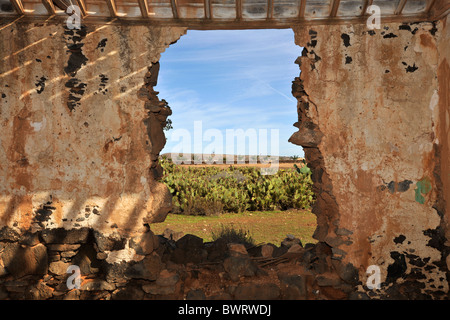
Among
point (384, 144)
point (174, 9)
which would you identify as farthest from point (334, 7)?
point (174, 9)

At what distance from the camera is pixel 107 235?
4.34 meters

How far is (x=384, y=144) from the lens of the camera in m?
4.34

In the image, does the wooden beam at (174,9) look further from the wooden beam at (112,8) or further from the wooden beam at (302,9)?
the wooden beam at (302,9)

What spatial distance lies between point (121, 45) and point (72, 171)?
5.39ft

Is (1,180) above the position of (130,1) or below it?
below

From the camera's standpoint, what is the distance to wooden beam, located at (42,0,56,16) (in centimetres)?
414

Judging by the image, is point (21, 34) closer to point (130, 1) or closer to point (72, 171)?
point (130, 1)

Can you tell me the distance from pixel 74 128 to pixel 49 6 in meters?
1.44

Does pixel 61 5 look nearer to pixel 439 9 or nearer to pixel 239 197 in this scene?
pixel 439 9

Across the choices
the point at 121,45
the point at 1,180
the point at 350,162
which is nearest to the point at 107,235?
the point at 1,180

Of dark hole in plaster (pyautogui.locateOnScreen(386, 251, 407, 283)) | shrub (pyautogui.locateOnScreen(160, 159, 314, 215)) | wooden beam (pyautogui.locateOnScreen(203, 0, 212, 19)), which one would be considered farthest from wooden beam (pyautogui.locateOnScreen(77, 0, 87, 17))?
shrub (pyautogui.locateOnScreen(160, 159, 314, 215))

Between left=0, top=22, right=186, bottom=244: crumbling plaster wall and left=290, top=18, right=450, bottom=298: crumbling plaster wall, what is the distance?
205 cm

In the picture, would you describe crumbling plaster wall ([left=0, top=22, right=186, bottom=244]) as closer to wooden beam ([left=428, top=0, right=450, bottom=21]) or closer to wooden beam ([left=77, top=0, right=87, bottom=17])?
wooden beam ([left=77, top=0, right=87, bottom=17])

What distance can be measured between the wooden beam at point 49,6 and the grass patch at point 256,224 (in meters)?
5.06
